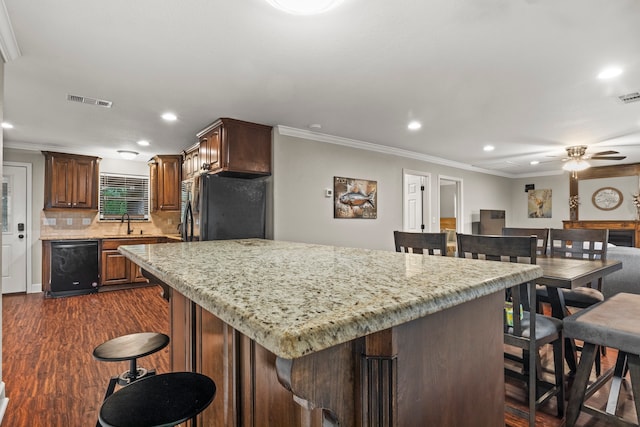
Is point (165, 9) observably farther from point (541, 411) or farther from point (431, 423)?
point (541, 411)

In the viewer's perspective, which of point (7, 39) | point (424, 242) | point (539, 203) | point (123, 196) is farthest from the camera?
point (539, 203)

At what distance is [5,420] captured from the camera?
76.4 inches

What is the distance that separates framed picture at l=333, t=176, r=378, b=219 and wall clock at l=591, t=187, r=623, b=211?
5543mm

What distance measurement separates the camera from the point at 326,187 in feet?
14.7

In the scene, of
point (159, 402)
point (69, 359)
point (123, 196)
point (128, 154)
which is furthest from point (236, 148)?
point (123, 196)

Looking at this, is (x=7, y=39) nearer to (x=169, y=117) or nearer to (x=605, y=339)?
(x=169, y=117)

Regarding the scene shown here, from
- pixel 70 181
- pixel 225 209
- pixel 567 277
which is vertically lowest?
pixel 567 277

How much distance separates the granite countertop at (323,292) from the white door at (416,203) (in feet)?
16.5

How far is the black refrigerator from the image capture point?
3674mm

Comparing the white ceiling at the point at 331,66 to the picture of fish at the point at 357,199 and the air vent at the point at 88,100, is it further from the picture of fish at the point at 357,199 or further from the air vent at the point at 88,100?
the picture of fish at the point at 357,199

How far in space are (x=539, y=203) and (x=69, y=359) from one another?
9032 millimetres

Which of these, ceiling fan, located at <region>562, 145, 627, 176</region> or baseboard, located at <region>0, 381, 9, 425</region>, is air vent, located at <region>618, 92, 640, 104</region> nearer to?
ceiling fan, located at <region>562, 145, 627, 176</region>

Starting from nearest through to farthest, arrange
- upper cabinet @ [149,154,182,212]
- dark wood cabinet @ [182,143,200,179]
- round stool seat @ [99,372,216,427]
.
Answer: round stool seat @ [99,372,216,427] → dark wood cabinet @ [182,143,200,179] → upper cabinet @ [149,154,182,212]

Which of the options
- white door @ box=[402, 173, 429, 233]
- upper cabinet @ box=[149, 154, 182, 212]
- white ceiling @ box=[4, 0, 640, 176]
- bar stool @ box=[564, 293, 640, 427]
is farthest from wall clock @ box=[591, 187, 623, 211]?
upper cabinet @ box=[149, 154, 182, 212]
